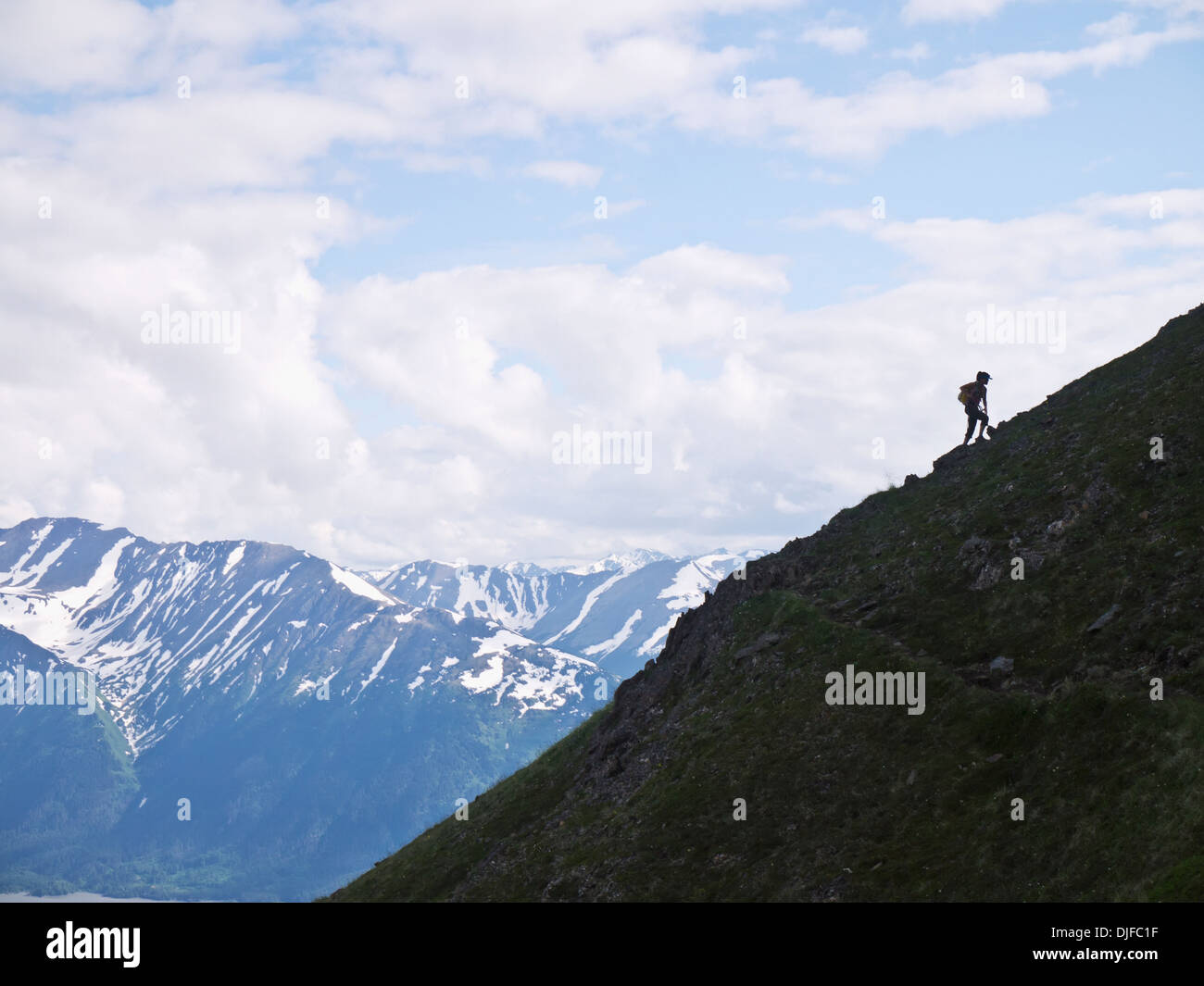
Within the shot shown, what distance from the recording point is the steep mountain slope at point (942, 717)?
117 feet

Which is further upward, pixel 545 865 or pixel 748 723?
pixel 748 723

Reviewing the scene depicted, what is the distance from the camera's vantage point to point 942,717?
147 feet

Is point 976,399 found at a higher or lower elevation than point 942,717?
higher

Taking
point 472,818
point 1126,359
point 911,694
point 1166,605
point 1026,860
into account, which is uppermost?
point 1126,359

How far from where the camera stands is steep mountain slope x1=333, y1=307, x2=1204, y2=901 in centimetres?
3569

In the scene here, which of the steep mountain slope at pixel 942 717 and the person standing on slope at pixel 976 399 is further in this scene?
the person standing on slope at pixel 976 399

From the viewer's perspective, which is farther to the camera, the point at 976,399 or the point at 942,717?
the point at 976,399

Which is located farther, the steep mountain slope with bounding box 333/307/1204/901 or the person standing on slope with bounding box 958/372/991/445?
the person standing on slope with bounding box 958/372/991/445

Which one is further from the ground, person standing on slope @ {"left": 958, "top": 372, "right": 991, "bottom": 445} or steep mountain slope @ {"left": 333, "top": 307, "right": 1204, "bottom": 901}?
person standing on slope @ {"left": 958, "top": 372, "right": 991, "bottom": 445}

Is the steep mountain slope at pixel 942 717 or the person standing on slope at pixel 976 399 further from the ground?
the person standing on slope at pixel 976 399
